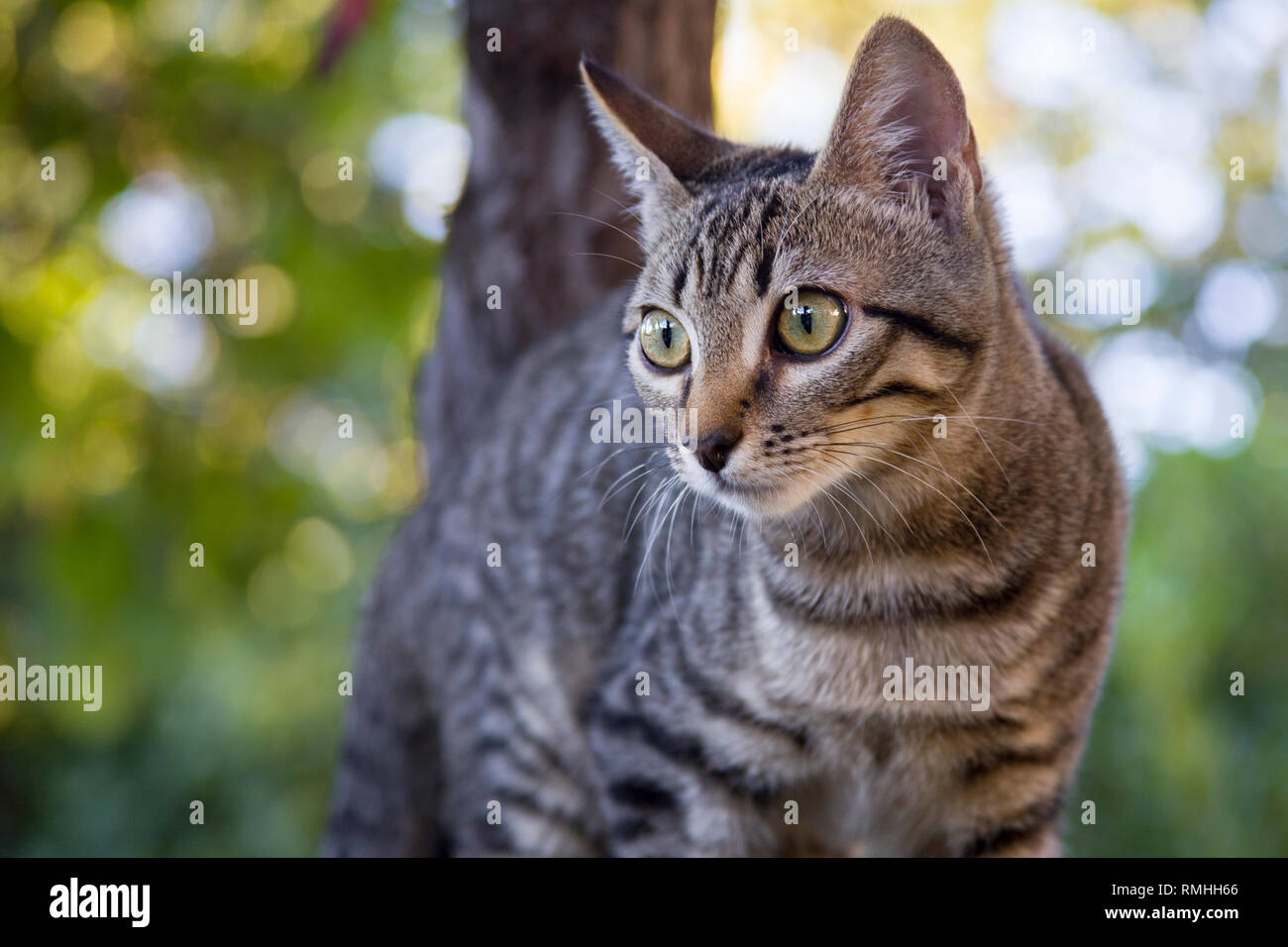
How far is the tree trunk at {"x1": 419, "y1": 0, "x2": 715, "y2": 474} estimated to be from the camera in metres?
3.04

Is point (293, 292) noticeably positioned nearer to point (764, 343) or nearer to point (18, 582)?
point (18, 582)

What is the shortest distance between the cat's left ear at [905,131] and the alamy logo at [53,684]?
2705 millimetres

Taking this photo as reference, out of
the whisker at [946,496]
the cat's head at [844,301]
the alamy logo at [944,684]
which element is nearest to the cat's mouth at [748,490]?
the cat's head at [844,301]

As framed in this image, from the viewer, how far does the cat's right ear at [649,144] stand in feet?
7.23

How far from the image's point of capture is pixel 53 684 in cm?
365

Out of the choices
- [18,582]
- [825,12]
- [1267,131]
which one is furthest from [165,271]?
[1267,131]

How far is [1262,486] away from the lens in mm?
3822

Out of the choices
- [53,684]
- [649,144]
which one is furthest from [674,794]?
[53,684]

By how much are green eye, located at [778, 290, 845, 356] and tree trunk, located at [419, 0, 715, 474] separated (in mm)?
1194

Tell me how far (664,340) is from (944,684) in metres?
0.83

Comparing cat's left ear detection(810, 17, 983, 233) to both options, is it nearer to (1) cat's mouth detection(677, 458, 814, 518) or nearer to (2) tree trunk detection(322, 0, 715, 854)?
(1) cat's mouth detection(677, 458, 814, 518)

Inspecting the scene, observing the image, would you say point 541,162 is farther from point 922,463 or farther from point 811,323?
point 922,463
